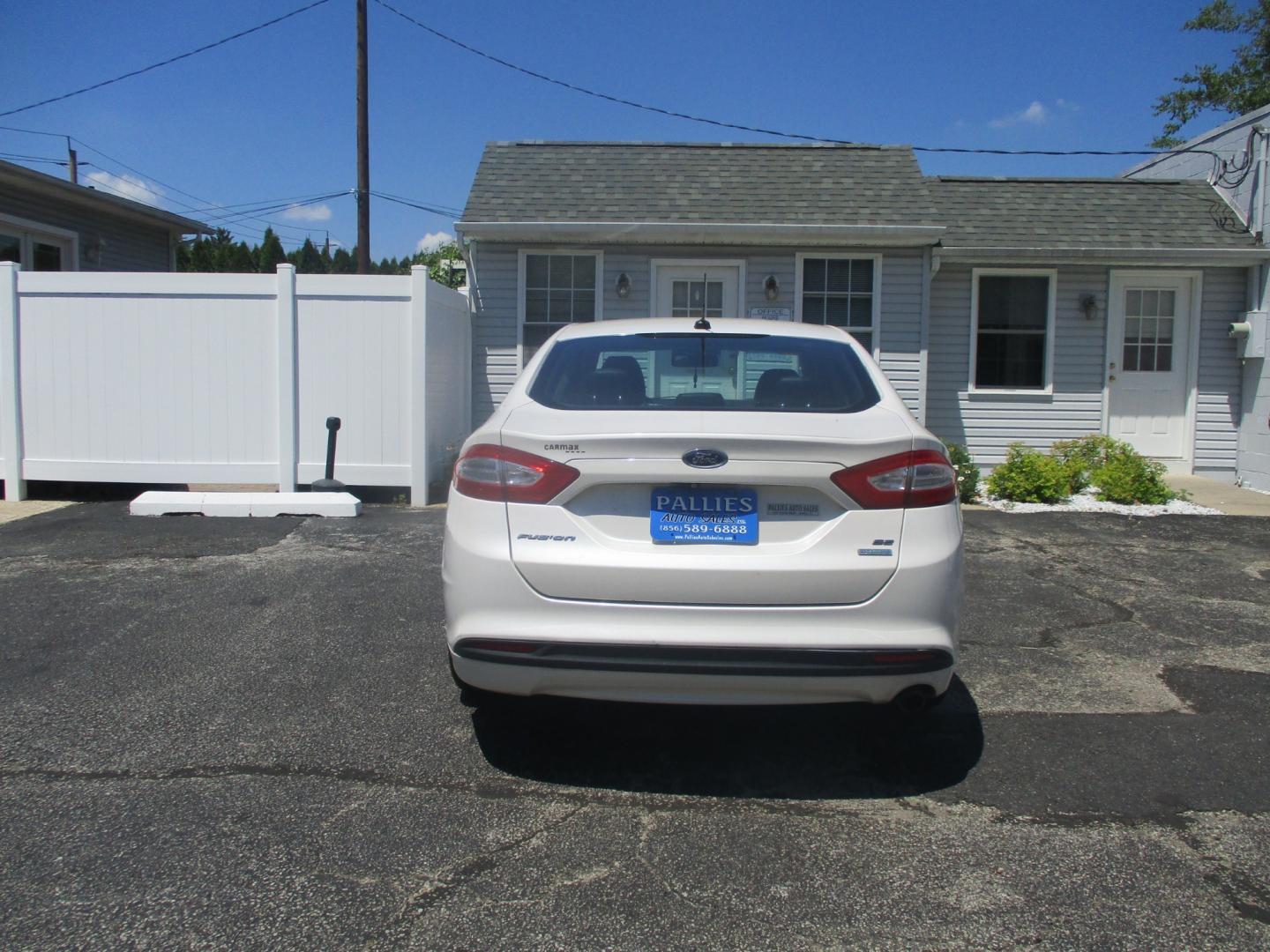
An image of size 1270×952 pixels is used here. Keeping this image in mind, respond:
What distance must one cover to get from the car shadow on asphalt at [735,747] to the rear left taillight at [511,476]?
781 mm

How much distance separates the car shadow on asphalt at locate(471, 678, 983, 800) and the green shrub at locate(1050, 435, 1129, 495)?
23.3 ft

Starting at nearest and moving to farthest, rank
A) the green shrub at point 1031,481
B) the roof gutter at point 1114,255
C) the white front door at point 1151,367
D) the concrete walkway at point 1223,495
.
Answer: the concrete walkway at point 1223,495 → the green shrub at point 1031,481 → the roof gutter at point 1114,255 → the white front door at point 1151,367

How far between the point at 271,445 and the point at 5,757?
6142mm

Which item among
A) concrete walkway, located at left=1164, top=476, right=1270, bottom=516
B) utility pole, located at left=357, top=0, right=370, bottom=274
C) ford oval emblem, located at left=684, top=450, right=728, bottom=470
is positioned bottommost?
concrete walkway, located at left=1164, top=476, right=1270, bottom=516

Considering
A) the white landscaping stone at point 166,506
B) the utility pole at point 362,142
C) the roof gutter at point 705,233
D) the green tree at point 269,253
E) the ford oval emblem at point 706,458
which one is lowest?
the white landscaping stone at point 166,506

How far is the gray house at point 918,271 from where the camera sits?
37.6 feet

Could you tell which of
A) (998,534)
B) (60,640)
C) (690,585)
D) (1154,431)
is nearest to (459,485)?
(690,585)

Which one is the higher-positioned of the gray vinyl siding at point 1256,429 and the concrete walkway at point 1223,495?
the gray vinyl siding at point 1256,429

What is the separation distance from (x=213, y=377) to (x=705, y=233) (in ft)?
17.3

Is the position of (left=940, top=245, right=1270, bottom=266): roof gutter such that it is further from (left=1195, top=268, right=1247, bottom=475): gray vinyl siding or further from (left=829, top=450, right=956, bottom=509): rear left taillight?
(left=829, top=450, right=956, bottom=509): rear left taillight

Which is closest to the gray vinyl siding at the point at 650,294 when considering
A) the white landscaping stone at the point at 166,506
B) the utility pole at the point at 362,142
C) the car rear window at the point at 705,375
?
the white landscaping stone at the point at 166,506

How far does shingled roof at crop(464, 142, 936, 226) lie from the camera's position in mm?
11438

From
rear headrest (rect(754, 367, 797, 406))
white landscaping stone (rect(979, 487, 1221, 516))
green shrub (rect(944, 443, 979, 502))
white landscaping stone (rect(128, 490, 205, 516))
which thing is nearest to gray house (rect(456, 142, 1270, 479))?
green shrub (rect(944, 443, 979, 502))

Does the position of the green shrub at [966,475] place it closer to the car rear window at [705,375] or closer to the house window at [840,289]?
the house window at [840,289]
